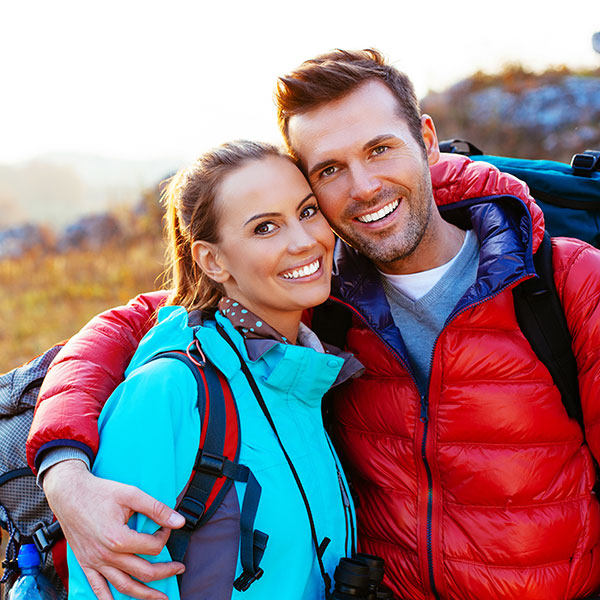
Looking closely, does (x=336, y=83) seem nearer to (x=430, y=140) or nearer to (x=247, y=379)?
(x=430, y=140)

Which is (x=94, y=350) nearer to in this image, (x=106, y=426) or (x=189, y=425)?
(x=106, y=426)

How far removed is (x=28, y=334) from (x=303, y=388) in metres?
7.94

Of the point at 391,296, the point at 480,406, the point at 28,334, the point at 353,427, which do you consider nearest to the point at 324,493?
the point at 353,427

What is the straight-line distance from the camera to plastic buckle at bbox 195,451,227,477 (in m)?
→ 1.86

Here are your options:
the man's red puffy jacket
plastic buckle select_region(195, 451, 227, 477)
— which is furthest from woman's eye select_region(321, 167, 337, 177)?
plastic buckle select_region(195, 451, 227, 477)

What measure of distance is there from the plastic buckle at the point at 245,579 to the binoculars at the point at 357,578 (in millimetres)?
303

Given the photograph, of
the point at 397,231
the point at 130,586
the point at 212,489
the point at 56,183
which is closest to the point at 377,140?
the point at 397,231

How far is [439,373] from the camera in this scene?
2.36 meters

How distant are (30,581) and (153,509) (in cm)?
74

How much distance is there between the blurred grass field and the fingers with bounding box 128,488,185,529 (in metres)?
6.24

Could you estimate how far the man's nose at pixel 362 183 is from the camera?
2.56 metres

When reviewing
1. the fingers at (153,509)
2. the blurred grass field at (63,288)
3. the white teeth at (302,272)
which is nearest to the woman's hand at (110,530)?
the fingers at (153,509)

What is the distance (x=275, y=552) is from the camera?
6.46 ft

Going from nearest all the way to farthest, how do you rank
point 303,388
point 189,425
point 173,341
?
1. point 189,425
2. point 173,341
3. point 303,388
